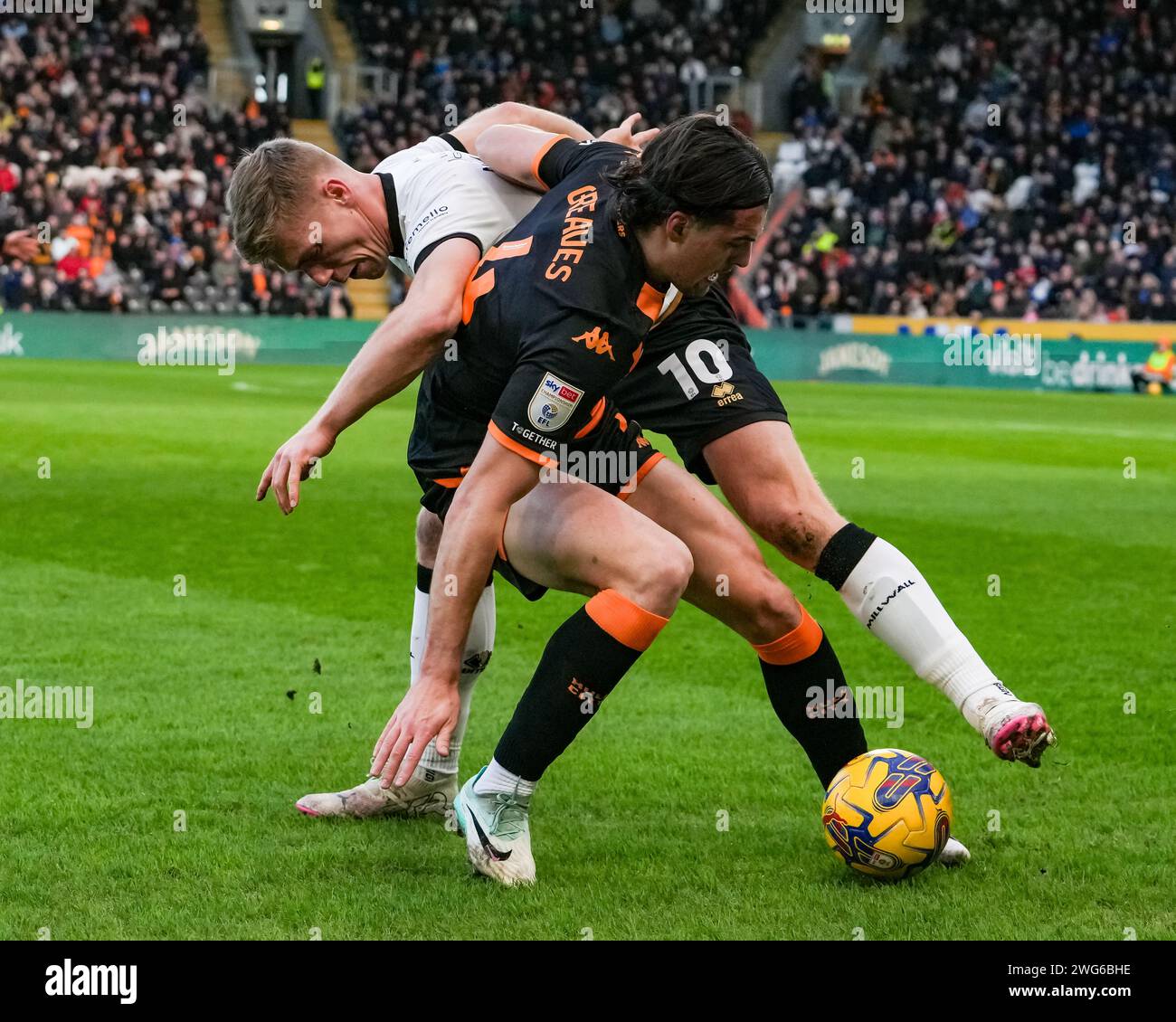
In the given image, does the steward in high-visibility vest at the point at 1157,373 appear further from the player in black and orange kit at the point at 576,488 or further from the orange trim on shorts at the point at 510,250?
the orange trim on shorts at the point at 510,250

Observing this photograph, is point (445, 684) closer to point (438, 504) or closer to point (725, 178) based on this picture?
point (438, 504)

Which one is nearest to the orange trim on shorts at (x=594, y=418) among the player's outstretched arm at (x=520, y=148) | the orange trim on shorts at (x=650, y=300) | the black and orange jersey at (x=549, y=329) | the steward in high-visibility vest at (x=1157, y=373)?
the black and orange jersey at (x=549, y=329)

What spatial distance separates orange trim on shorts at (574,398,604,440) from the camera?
13.1 feet

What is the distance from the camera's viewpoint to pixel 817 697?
4305mm

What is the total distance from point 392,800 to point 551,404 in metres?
1.49

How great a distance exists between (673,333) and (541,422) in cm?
109

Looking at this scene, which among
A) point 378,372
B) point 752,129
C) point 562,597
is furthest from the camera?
point 752,129

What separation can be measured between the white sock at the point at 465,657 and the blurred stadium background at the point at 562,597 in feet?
0.98

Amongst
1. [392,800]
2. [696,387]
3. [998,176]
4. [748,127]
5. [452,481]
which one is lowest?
[998,176]

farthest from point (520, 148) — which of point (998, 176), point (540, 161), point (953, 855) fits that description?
point (998, 176)

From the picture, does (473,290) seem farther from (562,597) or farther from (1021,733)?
(562,597)

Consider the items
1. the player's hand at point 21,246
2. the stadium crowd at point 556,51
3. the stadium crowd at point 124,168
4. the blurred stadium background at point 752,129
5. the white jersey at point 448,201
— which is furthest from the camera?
the stadium crowd at point 556,51

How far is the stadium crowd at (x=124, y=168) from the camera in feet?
85.4

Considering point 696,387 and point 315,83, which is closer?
point 696,387
